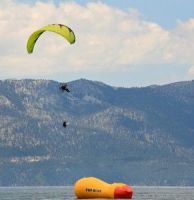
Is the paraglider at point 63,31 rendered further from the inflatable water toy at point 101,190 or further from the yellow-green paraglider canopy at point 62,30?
the inflatable water toy at point 101,190

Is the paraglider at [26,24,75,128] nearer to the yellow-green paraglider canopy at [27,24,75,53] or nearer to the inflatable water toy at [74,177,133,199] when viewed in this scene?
the yellow-green paraglider canopy at [27,24,75,53]

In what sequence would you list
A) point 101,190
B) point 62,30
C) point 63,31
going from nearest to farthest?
1. point 63,31
2. point 62,30
3. point 101,190

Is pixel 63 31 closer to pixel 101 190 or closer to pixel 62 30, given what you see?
pixel 62 30

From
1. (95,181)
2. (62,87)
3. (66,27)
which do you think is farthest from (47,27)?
(95,181)

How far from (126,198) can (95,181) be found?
5.86 metres

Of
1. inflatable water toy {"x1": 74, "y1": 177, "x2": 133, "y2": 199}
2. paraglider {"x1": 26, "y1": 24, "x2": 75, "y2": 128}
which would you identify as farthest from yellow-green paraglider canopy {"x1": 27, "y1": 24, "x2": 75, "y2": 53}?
inflatable water toy {"x1": 74, "y1": 177, "x2": 133, "y2": 199}

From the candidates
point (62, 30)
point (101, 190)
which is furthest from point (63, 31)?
point (101, 190)

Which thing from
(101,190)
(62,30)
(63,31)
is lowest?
(101,190)

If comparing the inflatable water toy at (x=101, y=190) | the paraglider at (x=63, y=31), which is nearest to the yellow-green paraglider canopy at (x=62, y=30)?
the paraglider at (x=63, y=31)

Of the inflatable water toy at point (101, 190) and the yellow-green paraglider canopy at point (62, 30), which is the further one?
the inflatable water toy at point (101, 190)

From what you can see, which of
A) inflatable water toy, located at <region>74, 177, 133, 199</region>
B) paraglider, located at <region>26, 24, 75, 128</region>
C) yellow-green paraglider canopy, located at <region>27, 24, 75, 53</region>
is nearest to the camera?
paraglider, located at <region>26, 24, 75, 128</region>

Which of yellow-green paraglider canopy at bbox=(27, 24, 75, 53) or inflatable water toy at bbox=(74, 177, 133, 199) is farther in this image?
inflatable water toy at bbox=(74, 177, 133, 199)

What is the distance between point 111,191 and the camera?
11569 centimetres

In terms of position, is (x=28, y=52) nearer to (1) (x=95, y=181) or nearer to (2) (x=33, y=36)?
(2) (x=33, y=36)
